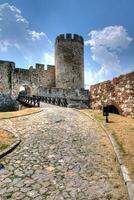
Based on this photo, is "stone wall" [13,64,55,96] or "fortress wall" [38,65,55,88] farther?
"fortress wall" [38,65,55,88]

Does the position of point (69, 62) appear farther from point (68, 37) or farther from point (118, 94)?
point (118, 94)

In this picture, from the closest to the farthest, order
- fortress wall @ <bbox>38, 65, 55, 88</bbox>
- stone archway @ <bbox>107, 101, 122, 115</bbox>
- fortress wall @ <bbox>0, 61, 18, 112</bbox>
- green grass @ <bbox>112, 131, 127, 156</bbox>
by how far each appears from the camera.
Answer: green grass @ <bbox>112, 131, 127, 156</bbox>
stone archway @ <bbox>107, 101, 122, 115</bbox>
fortress wall @ <bbox>0, 61, 18, 112</bbox>
fortress wall @ <bbox>38, 65, 55, 88</bbox>

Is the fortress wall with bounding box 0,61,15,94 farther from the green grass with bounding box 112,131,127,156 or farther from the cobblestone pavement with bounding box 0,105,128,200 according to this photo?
the green grass with bounding box 112,131,127,156

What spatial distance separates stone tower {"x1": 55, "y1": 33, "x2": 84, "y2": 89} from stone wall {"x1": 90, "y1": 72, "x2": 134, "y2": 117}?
21.8 m

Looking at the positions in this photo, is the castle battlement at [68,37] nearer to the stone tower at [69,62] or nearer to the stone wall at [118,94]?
the stone tower at [69,62]

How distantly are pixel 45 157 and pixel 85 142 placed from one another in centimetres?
229

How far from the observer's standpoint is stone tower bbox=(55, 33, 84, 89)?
43.0 meters

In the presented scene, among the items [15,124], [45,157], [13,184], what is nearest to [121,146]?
[45,157]

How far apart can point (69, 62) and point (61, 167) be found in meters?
35.4

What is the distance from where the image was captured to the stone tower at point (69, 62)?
141 ft

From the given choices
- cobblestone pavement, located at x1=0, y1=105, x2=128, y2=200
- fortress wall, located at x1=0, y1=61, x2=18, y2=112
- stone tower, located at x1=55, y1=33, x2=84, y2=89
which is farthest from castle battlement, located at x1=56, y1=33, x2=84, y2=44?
cobblestone pavement, located at x1=0, y1=105, x2=128, y2=200

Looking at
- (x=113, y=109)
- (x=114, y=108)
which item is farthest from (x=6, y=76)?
(x=114, y=108)

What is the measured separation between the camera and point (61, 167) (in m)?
8.58

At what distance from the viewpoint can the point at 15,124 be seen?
1469 cm
